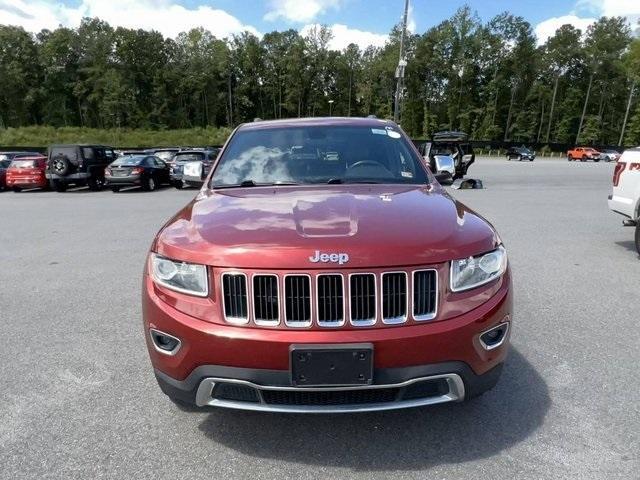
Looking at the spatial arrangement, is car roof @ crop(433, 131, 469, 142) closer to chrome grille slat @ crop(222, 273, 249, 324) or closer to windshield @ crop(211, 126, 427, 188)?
windshield @ crop(211, 126, 427, 188)

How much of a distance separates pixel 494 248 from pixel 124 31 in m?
95.0

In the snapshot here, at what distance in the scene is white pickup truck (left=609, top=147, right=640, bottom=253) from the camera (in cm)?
683

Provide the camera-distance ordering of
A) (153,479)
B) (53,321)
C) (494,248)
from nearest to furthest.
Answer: (153,479) → (494,248) → (53,321)

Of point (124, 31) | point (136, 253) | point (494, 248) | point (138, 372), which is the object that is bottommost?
point (136, 253)

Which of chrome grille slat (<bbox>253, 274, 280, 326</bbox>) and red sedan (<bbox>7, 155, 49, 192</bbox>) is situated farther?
red sedan (<bbox>7, 155, 49, 192</bbox>)

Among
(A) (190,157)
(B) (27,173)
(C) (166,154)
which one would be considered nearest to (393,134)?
(A) (190,157)

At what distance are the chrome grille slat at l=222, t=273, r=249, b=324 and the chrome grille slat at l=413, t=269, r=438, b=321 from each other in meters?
0.79

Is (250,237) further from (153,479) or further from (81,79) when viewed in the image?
(81,79)

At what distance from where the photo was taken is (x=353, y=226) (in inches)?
99.0

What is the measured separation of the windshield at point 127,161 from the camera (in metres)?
18.7

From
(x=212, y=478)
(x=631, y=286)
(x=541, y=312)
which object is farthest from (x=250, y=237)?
(x=631, y=286)

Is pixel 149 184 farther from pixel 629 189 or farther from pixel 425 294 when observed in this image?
pixel 425 294

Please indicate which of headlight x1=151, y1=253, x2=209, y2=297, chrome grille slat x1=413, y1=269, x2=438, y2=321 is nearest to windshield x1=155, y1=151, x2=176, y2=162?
headlight x1=151, y1=253, x2=209, y2=297

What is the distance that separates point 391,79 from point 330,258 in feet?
295
